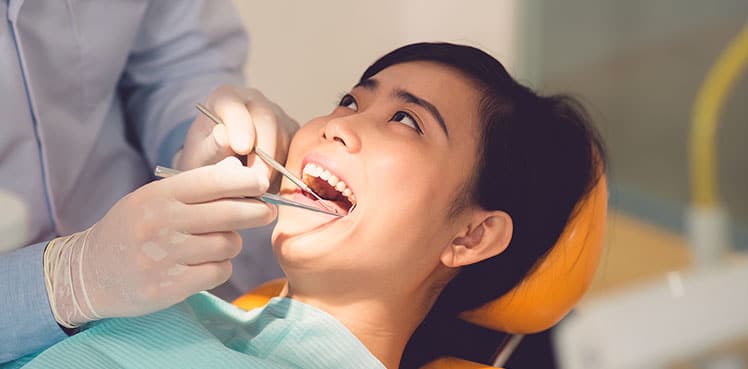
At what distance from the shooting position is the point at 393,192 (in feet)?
3.66

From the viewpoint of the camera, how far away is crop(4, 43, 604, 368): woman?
3.61 feet

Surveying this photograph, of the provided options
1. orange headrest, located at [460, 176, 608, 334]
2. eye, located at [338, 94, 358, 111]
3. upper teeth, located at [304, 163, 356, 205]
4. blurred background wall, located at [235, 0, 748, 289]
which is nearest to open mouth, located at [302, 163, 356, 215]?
upper teeth, located at [304, 163, 356, 205]

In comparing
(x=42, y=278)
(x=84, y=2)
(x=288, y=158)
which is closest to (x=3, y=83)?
(x=84, y=2)

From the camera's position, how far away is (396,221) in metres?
1.12

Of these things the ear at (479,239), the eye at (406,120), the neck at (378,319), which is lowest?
the neck at (378,319)

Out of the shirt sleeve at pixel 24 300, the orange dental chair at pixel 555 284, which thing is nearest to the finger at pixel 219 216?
the shirt sleeve at pixel 24 300

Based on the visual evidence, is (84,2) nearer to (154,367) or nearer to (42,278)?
(42,278)

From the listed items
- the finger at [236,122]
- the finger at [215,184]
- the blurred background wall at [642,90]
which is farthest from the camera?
the blurred background wall at [642,90]

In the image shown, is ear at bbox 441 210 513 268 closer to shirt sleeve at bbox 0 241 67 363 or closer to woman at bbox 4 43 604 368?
woman at bbox 4 43 604 368

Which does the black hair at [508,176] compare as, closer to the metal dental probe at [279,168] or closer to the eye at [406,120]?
the eye at [406,120]

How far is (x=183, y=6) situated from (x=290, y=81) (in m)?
0.23

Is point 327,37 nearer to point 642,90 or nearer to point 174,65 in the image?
point 174,65

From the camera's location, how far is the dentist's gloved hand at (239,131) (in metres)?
1.09

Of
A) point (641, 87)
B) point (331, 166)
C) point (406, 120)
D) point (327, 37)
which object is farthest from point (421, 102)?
point (641, 87)
